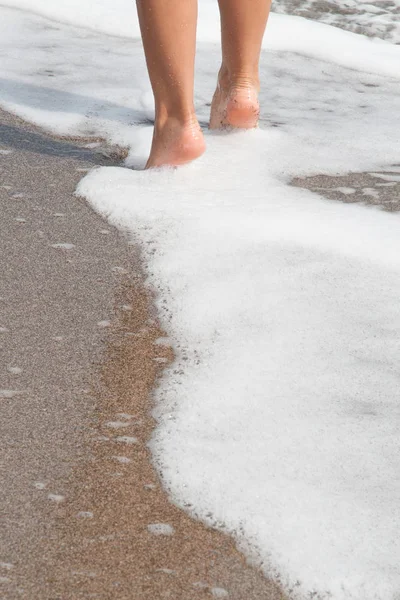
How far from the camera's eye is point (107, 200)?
252 cm

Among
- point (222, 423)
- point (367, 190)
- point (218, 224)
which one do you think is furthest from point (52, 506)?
point (367, 190)

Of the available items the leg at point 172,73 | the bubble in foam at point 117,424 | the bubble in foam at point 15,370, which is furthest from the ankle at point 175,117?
the bubble in foam at point 117,424

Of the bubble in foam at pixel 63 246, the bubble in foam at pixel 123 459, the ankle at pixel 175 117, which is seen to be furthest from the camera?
the ankle at pixel 175 117

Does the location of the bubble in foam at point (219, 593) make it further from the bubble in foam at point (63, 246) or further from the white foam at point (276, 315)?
the bubble in foam at point (63, 246)

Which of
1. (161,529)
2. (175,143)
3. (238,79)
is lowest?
(161,529)

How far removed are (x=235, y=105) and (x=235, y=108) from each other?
0.4 inches

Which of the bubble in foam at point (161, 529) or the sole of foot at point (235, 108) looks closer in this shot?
the bubble in foam at point (161, 529)

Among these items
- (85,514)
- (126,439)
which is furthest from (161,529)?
(126,439)

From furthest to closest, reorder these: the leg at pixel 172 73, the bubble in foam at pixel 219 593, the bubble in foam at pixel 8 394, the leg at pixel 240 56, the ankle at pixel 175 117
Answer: the leg at pixel 240 56
the ankle at pixel 175 117
the leg at pixel 172 73
the bubble in foam at pixel 8 394
the bubble in foam at pixel 219 593

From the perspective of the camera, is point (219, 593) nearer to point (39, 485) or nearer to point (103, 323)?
point (39, 485)

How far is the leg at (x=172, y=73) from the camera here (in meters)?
2.54

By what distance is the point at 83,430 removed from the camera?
1.56 metres

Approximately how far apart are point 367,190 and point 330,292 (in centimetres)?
73

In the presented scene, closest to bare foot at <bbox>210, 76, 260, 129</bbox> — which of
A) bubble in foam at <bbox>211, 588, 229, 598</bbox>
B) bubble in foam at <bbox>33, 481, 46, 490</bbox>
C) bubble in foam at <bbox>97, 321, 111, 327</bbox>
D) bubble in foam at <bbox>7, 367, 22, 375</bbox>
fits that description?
bubble in foam at <bbox>97, 321, 111, 327</bbox>
